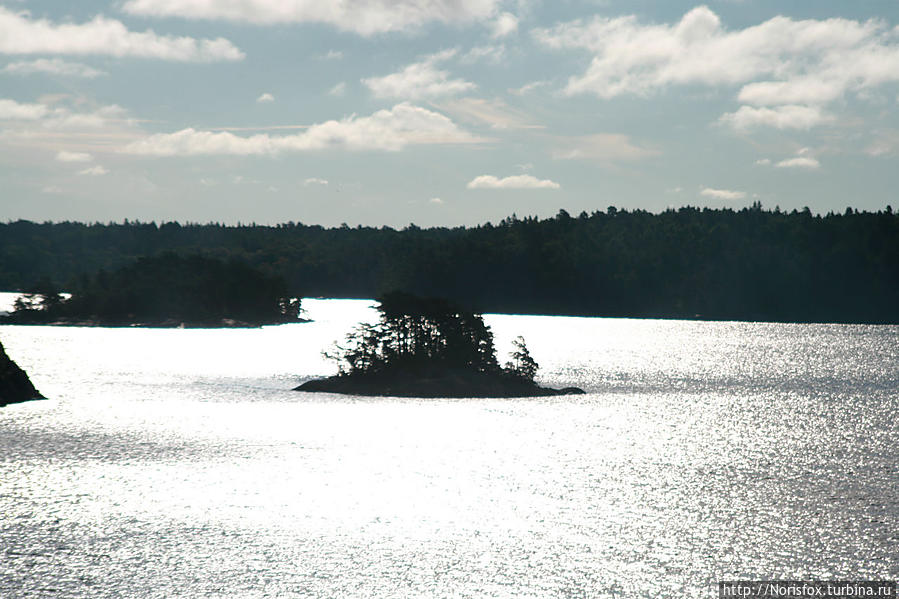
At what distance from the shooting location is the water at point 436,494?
22312mm

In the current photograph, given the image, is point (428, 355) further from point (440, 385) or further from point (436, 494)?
point (436, 494)

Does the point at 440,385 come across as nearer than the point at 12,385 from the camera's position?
No

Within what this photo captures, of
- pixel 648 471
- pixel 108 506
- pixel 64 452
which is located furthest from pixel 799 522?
pixel 64 452

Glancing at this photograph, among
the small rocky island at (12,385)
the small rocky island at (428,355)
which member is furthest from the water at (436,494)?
the small rocky island at (428,355)

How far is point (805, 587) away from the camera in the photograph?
21250 mm

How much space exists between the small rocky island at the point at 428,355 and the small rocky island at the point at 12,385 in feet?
78.1

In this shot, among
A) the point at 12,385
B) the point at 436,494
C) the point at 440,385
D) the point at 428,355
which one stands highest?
the point at 428,355

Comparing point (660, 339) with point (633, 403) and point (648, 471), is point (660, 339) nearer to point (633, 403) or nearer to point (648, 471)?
point (633, 403)

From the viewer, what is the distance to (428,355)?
7000cm

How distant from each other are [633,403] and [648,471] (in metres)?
33.7

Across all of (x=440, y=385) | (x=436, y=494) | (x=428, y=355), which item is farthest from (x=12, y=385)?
(x=436, y=494)

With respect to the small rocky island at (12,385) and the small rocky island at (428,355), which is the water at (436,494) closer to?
the small rocky island at (12,385)

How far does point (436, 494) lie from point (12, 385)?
45.9 m

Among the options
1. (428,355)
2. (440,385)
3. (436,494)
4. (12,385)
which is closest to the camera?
(436,494)
